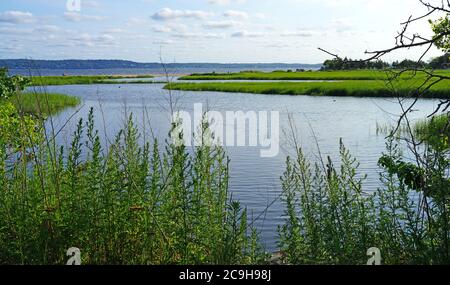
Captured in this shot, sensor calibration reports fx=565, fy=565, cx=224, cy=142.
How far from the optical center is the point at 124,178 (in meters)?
4.98

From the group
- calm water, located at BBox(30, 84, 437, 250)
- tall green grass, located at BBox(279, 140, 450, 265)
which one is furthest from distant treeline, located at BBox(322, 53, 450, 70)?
tall green grass, located at BBox(279, 140, 450, 265)

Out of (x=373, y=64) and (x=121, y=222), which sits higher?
(x=373, y=64)

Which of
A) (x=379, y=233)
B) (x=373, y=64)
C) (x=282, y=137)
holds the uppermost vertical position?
(x=373, y=64)

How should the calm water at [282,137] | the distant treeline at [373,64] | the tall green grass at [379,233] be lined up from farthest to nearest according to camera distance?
the calm water at [282,137], the tall green grass at [379,233], the distant treeline at [373,64]

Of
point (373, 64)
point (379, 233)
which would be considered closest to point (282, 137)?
point (379, 233)

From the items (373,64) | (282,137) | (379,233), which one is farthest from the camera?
(282,137)

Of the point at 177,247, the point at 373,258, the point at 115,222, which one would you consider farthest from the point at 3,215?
the point at 373,258

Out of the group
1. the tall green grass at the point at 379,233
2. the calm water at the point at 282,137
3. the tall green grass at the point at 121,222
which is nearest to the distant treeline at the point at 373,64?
the calm water at the point at 282,137

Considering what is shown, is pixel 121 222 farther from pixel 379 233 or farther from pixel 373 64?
pixel 373 64

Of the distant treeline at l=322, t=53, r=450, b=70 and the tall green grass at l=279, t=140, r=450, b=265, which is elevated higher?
the distant treeline at l=322, t=53, r=450, b=70

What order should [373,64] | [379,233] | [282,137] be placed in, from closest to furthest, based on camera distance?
[373,64] < [379,233] < [282,137]

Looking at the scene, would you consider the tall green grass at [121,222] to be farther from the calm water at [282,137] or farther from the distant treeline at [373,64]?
the distant treeline at [373,64]

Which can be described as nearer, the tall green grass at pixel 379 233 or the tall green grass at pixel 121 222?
the tall green grass at pixel 379 233

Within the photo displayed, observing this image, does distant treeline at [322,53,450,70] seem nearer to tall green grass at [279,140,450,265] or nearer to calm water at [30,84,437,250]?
calm water at [30,84,437,250]
